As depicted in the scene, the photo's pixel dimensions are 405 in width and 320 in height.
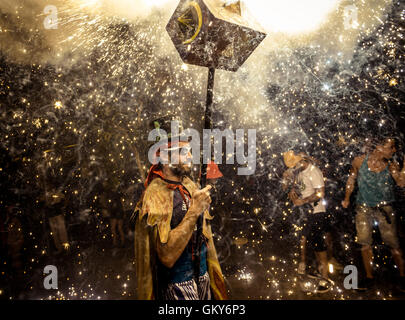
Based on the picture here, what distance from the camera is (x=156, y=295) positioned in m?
1.70

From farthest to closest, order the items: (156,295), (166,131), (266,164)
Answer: (266,164)
(166,131)
(156,295)

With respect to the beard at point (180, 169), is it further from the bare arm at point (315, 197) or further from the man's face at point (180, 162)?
the bare arm at point (315, 197)

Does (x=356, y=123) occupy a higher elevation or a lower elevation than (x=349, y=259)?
higher

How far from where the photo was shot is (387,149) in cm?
338

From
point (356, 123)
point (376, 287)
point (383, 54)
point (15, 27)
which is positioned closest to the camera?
point (376, 287)

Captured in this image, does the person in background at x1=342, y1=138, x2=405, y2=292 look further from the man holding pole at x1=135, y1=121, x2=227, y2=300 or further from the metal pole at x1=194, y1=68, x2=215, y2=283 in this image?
→ the metal pole at x1=194, y1=68, x2=215, y2=283

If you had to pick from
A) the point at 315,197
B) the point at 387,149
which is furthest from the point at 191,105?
the point at 387,149

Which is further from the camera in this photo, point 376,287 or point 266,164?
point 266,164

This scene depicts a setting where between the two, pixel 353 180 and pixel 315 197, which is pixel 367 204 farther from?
pixel 315 197

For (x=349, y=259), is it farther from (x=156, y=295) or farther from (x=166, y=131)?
(x=166, y=131)

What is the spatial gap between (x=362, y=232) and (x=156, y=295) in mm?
3467

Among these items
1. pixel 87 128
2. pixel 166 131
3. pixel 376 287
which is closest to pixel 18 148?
pixel 87 128

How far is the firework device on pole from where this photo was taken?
1.33 metres

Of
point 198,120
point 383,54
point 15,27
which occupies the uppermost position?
point 15,27
